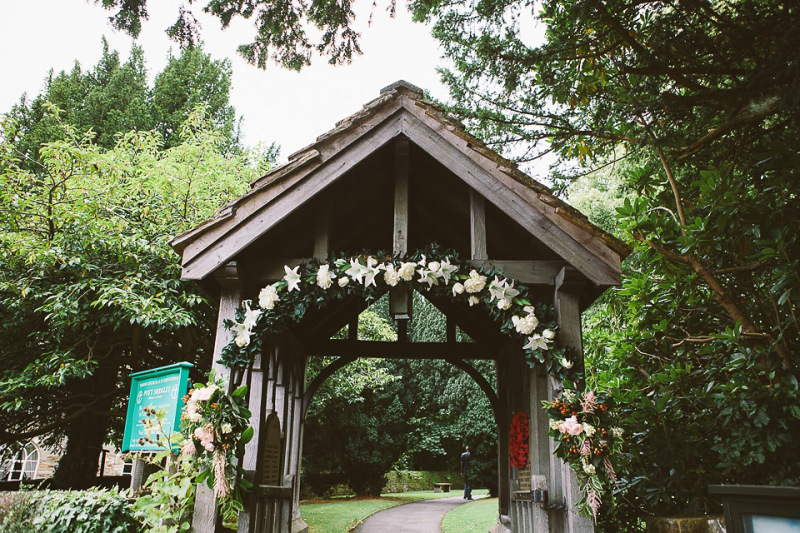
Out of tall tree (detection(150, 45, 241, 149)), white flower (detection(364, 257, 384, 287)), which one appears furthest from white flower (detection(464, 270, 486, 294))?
tall tree (detection(150, 45, 241, 149))

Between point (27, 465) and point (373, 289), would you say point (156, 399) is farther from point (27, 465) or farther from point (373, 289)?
point (27, 465)

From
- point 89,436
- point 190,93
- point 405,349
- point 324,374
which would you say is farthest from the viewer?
point 190,93

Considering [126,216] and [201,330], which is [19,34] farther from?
[201,330]

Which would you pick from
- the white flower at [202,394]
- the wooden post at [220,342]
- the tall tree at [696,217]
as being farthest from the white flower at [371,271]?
the tall tree at [696,217]

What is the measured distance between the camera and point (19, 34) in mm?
8906

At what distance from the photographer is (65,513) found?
13.7 ft

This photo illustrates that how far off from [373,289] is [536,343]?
4.45 ft

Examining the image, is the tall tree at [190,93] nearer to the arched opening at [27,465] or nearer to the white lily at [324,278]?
the arched opening at [27,465]

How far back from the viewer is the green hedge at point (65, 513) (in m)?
4.11

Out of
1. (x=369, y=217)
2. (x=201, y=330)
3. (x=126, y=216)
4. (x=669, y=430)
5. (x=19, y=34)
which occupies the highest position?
(x=19, y=34)

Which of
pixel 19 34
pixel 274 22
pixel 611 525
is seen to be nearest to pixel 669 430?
pixel 611 525

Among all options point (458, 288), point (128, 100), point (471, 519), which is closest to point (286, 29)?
point (458, 288)

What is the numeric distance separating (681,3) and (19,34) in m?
9.87

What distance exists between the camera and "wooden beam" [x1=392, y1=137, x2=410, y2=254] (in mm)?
4508
